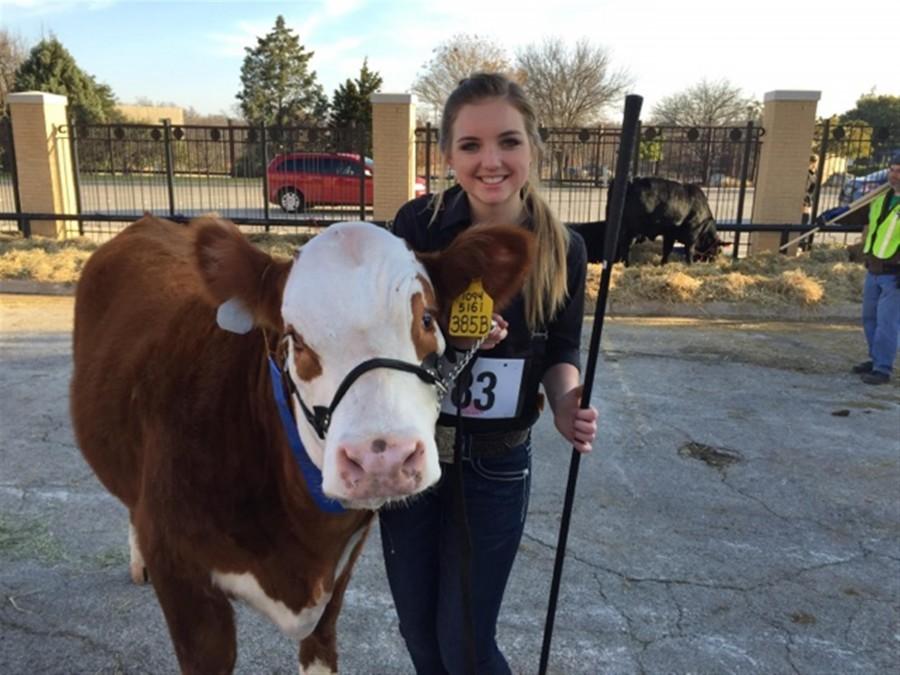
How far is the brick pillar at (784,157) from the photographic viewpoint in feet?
38.3

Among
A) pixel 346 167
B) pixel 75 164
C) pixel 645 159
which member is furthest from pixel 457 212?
pixel 645 159

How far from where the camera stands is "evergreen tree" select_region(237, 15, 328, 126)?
50.3 m

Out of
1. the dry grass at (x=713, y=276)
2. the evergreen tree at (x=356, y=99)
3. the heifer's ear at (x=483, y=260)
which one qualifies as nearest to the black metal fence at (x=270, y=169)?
the dry grass at (x=713, y=276)

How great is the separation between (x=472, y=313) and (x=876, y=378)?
5687mm

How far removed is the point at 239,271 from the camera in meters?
1.73

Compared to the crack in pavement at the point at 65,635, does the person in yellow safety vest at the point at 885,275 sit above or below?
above

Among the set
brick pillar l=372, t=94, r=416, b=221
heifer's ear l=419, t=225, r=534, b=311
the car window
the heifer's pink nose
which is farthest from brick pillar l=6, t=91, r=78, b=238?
the heifer's pink nose

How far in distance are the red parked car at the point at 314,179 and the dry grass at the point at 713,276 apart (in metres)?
2.84

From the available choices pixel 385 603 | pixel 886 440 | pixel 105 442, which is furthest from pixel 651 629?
pixel 886 440

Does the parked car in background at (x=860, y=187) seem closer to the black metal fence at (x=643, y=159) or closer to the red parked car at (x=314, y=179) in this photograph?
the black metal fence at (x=643, y=159)

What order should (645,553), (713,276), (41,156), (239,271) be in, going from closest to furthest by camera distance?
(239,271)
(645,553)
(713,276)
(41,156)

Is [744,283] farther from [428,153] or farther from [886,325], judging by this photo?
[428,153]

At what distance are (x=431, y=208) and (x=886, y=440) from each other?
4196 millimetres

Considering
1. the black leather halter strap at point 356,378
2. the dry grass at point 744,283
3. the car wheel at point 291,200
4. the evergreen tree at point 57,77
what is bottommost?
the dry grass at point 744,283
